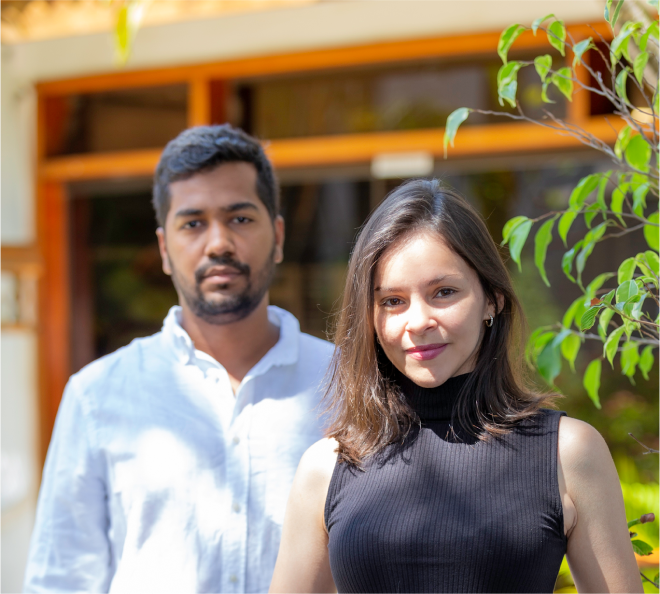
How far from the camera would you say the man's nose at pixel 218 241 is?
1.89 meters

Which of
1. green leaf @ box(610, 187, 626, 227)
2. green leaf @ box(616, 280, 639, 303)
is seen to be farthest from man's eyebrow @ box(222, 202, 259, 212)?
green leaf @ box(616, 280, 639, 303)

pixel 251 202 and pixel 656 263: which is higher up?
pixel 251 202

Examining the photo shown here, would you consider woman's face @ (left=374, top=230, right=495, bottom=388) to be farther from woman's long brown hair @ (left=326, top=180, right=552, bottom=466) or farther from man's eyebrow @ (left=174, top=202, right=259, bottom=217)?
man's eyebrow @ (left=174, top=202, right=259, bottom=217)

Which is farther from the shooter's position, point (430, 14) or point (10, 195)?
point (10, 195)

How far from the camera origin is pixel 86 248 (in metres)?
5.10

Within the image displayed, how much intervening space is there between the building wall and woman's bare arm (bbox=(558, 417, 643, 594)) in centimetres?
310

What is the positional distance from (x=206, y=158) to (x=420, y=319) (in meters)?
0.86

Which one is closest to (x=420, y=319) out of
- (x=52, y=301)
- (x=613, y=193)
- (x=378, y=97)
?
(x=613, y=193)

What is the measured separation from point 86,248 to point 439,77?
254cm

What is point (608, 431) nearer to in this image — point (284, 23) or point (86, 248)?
point (284, 23)

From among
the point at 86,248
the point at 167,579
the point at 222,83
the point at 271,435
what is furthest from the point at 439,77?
the point at 167,579

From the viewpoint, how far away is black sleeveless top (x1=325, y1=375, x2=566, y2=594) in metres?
1.28

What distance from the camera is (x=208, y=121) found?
14.7ft

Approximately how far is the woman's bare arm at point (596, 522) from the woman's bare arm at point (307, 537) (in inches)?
Answer: 17.1
